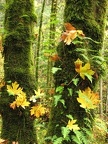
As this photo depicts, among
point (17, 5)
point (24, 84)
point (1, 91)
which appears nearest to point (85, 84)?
point (24, 84)

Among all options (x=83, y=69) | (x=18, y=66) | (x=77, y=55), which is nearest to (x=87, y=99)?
(x=83, y=69)

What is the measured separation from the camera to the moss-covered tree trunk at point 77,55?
3180mm

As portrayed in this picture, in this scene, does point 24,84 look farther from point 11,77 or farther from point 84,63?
point 84,63

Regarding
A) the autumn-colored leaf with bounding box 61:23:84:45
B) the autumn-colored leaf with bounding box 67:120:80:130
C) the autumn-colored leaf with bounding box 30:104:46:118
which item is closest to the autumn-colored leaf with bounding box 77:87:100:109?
the autumn-colored leaf with bounding box 67:120:80:130

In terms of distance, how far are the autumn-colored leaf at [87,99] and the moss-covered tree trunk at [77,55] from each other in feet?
0.41

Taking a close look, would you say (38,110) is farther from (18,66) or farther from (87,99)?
(87,99)

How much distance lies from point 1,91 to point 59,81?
1.73 m

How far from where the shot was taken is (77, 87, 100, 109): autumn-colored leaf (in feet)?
9.86

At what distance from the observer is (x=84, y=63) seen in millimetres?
3168

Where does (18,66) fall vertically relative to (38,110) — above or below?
above

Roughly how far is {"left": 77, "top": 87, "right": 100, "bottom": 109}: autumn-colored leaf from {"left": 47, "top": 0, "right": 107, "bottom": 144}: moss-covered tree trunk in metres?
0.12

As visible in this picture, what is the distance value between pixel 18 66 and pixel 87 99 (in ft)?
6.33

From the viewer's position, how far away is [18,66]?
15.0 feet

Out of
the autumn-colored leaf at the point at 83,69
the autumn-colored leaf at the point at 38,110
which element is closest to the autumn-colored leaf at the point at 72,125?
the autumn-colored leaf at the point at 83,69
